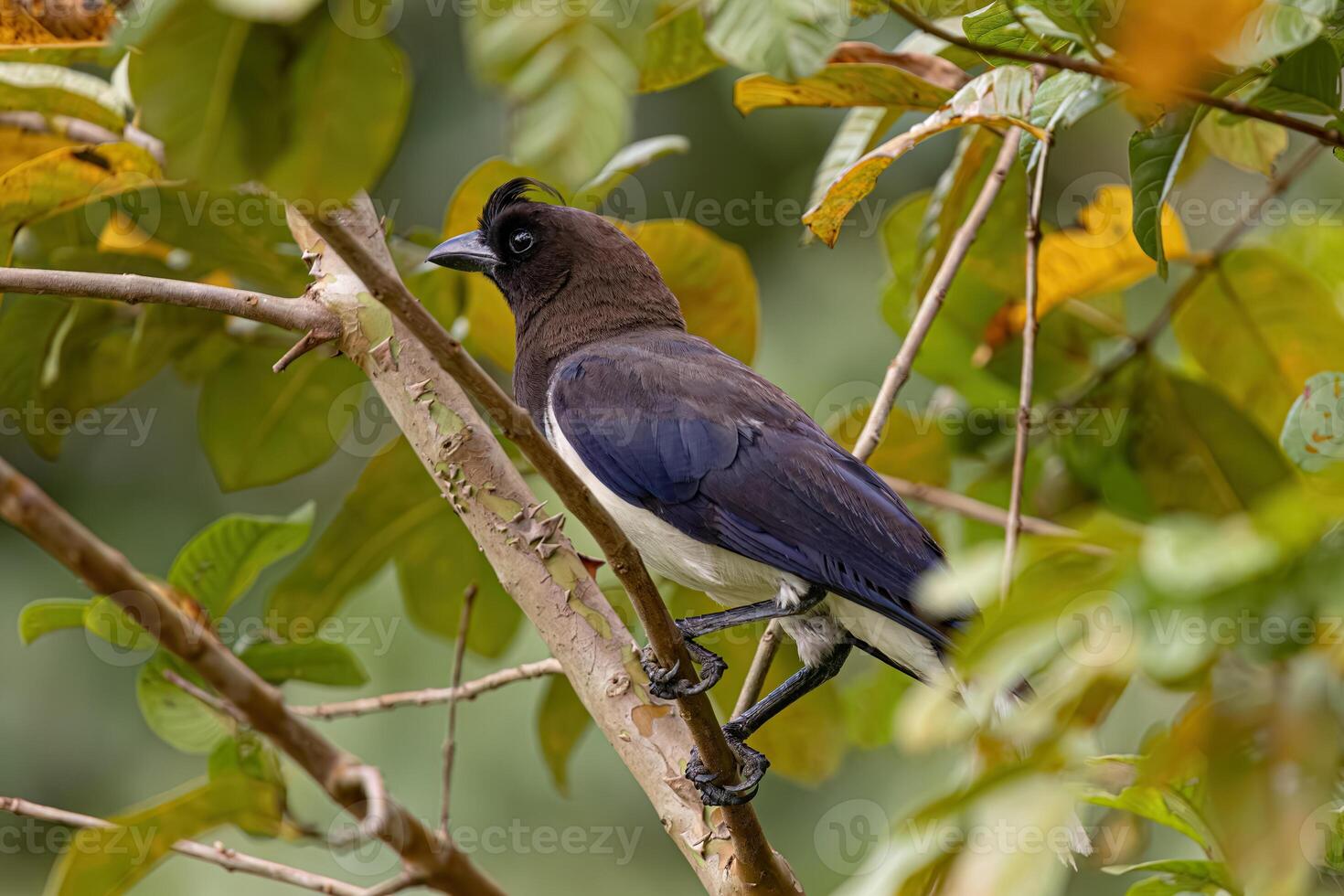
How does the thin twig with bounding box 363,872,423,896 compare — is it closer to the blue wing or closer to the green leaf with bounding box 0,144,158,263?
the blue wing

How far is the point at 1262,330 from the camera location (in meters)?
2.62

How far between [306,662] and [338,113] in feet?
5.29

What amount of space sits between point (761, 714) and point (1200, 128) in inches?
53.2

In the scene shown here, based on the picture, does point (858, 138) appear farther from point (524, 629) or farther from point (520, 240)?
point (524, 629)

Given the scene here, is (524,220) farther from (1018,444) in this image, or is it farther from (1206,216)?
(1206,216)

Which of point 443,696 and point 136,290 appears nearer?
→ point 136,290

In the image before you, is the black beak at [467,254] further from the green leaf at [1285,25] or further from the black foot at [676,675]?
the green leaf at [1285,25]

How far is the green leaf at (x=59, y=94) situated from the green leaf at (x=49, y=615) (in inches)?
35.3

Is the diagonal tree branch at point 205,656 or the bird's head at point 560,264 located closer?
the diagonal tree branch at point 205,656

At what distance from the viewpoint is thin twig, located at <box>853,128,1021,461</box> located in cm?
238

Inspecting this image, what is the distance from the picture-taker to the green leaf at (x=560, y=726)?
8.82 feet

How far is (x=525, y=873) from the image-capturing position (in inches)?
189

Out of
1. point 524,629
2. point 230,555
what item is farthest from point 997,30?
point 524,629

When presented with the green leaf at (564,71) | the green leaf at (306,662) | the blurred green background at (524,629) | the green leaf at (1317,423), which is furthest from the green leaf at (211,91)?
the blurred green background at (524,629)
